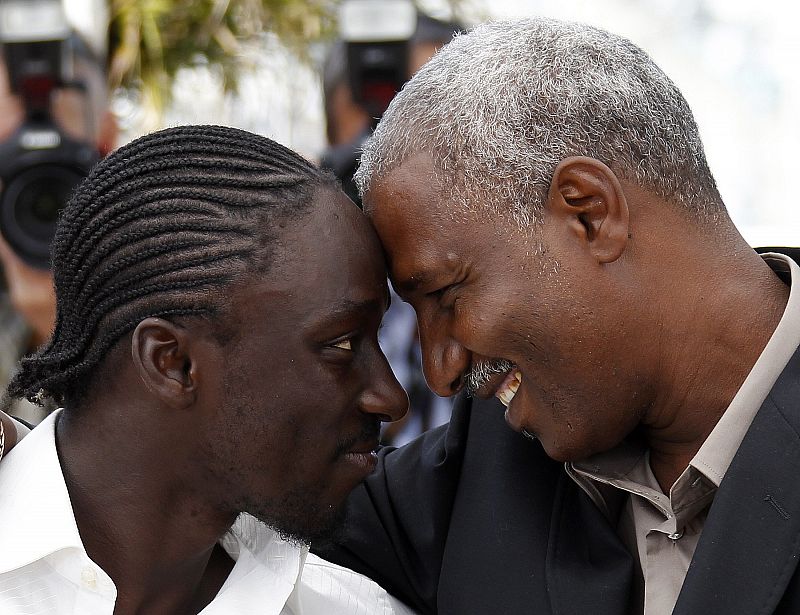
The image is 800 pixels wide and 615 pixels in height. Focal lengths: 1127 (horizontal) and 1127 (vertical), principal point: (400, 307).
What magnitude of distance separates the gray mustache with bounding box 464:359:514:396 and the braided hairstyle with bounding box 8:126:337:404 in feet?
1.47

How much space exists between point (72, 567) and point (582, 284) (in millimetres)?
964

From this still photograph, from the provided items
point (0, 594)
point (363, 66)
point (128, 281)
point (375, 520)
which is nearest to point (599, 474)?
point (375, 520)

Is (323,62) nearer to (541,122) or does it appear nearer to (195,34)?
(195,34)

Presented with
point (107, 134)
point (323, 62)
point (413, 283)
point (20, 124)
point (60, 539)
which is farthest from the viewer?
point (323, 62)

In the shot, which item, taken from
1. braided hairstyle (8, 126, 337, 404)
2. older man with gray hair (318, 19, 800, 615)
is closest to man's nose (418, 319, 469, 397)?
older man with gray hair (318, 19, 800, 615)

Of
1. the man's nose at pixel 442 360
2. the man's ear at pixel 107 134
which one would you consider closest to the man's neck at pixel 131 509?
the man's nose at pixel 442 360

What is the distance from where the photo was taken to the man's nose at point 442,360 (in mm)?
2086

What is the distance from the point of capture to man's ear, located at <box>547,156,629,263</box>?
1941mm

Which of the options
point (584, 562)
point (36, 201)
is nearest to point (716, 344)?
point (584, 562)

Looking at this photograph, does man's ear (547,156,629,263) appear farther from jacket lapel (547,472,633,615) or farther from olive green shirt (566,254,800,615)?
jacket lapel (547,472,633,615)

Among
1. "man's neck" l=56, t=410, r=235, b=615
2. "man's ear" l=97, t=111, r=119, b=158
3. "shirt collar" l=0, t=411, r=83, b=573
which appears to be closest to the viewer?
"shirt collar" l=0, t=411, r=83, b=573

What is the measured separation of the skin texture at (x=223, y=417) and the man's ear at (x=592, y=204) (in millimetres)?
362

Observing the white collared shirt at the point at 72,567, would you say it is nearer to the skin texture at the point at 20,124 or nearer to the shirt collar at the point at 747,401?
the shirt collar at the point at 747,401

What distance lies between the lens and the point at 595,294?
1968 mm
